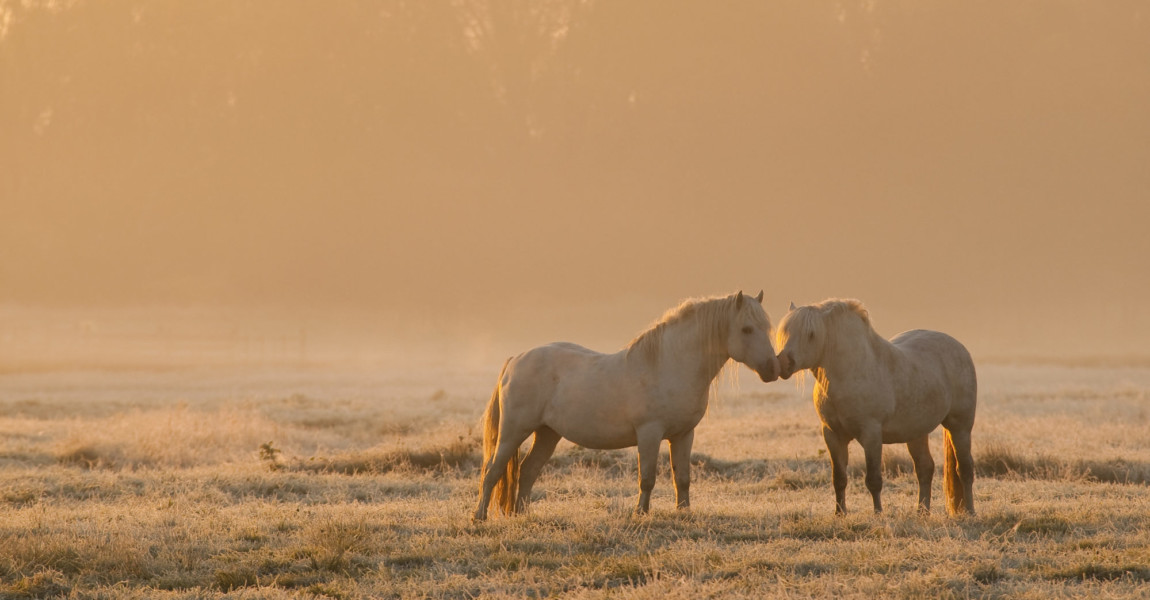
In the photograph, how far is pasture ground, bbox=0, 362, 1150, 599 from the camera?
7922 millimetres

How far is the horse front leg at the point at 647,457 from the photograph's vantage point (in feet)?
34.9

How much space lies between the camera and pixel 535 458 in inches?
469

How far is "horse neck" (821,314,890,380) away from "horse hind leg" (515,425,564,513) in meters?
3.26

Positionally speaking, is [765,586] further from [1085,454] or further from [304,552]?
[1085,454]

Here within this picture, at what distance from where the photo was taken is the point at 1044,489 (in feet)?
45.8

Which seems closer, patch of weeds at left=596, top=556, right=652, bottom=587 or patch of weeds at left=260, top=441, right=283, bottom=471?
patch of weeds at left=596, top=556, right=652, bottom=587

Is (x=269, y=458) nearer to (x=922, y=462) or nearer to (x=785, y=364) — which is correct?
(x=785, y=364)

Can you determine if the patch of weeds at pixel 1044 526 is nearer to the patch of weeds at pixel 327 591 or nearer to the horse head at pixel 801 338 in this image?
the horse head at pixel 801 338

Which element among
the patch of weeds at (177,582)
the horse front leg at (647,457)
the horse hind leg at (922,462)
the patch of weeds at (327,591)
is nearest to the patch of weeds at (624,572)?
the patch of weeds at (327,591)

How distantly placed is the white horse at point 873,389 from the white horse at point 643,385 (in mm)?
597

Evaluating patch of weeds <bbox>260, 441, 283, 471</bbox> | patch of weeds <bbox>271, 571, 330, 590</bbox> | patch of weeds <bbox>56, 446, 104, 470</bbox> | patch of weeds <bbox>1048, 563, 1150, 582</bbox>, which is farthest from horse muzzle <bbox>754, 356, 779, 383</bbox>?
patch of weeds <bbox>56, 446, 104, 470</bbox>

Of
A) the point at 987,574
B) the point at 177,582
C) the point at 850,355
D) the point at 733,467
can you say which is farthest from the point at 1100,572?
the point at 733,467

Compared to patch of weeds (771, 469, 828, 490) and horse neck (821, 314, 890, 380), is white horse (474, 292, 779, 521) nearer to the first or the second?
horse neck (821, 314, 890, 380)

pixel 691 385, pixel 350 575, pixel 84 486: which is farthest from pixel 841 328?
pixel 84 486
